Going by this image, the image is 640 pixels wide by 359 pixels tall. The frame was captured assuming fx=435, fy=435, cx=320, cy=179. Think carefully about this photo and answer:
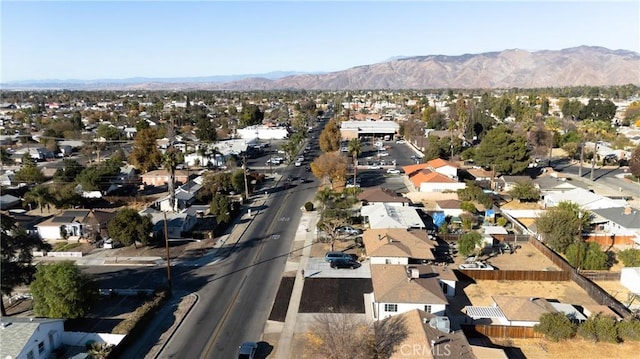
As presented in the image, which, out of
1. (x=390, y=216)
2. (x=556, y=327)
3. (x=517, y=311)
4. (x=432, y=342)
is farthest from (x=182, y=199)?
(x=556, y=327)

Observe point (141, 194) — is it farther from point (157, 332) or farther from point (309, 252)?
point (157, 332)

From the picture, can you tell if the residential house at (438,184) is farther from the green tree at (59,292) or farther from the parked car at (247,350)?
the green tree at (59,292)

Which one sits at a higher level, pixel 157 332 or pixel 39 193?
pixel 39 193

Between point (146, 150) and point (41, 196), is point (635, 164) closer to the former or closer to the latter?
point (146, 150)

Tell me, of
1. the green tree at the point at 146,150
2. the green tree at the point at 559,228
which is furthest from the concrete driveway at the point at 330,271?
the green tree at the point at 146,150

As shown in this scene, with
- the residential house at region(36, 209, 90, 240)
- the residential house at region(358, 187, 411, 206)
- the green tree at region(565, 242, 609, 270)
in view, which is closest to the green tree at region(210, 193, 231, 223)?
the residential house at region(36, 209, 90, 240)

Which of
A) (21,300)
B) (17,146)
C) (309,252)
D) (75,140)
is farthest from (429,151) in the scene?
(17,146)
